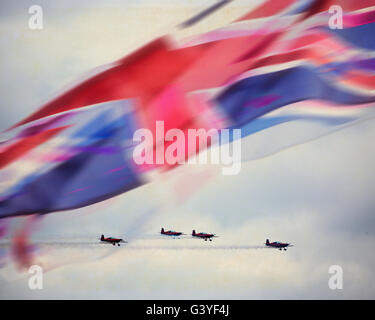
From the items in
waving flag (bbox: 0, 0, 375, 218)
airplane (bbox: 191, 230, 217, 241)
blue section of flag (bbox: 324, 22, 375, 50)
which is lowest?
airplane (bbox: 191, 230, 217, 241)

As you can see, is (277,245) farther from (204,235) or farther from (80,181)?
(80,181)

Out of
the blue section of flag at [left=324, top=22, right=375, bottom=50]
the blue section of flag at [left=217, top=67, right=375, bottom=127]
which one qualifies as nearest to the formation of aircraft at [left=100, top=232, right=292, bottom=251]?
the blue section of flag at [left=217, top=67, right=375, bottom=127]

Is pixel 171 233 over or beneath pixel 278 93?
beneath

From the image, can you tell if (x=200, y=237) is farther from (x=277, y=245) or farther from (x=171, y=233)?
(x=277, y=245)

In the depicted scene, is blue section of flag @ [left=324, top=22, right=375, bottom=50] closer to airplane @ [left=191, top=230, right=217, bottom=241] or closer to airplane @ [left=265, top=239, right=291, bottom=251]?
airplane @ [left=265, top=239, right=291, bottom=251]

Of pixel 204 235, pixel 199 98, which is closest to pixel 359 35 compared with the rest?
pixel 199 98

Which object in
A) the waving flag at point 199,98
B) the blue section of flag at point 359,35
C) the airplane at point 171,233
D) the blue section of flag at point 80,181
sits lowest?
the airplane at point 171,233

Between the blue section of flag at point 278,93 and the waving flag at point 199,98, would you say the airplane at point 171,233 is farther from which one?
the blue section of flag at point 278,93

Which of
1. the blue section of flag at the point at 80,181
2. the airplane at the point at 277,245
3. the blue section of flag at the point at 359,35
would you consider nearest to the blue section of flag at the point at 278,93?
the blue section of flag at the point at 359,35

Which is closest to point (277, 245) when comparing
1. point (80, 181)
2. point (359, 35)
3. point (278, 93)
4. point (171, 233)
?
point (171, 233)

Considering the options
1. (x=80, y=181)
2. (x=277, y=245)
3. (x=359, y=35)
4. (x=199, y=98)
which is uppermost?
(x=359, y=35)
